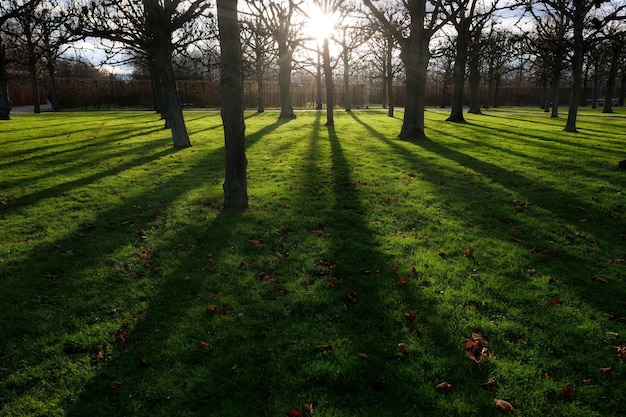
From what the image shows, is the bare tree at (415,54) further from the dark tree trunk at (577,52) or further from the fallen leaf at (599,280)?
the fallen leaf at (599,280)

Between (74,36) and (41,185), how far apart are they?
232 inches

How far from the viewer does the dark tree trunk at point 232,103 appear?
21.5ft

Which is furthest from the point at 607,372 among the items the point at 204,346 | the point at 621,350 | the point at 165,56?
the point at 165,56

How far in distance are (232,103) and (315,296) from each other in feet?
13.0

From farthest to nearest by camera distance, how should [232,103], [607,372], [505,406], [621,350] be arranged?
Result: [232,103]
[621,350]
[607,372]
[505,406]

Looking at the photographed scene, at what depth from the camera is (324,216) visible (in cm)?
716

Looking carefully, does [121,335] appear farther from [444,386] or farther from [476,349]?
[476,349]

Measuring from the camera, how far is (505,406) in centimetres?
296

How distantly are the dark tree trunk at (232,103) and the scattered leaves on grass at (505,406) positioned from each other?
214 inches

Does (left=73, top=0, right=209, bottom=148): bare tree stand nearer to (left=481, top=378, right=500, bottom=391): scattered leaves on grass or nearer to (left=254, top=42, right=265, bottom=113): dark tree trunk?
(left=254, top=42, right=265, bottom=113): dark tree trunk

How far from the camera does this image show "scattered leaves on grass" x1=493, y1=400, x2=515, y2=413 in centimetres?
295

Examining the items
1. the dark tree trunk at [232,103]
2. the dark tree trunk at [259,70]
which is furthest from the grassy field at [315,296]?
the dark tree trunk at [259,70]

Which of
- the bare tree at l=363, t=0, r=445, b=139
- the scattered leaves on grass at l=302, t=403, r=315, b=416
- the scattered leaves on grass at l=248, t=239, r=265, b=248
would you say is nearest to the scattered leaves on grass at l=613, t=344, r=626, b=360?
the scattered leaves on grass at l=302, t=403, r=315, b=416

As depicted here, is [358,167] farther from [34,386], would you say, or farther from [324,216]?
[34,386]
